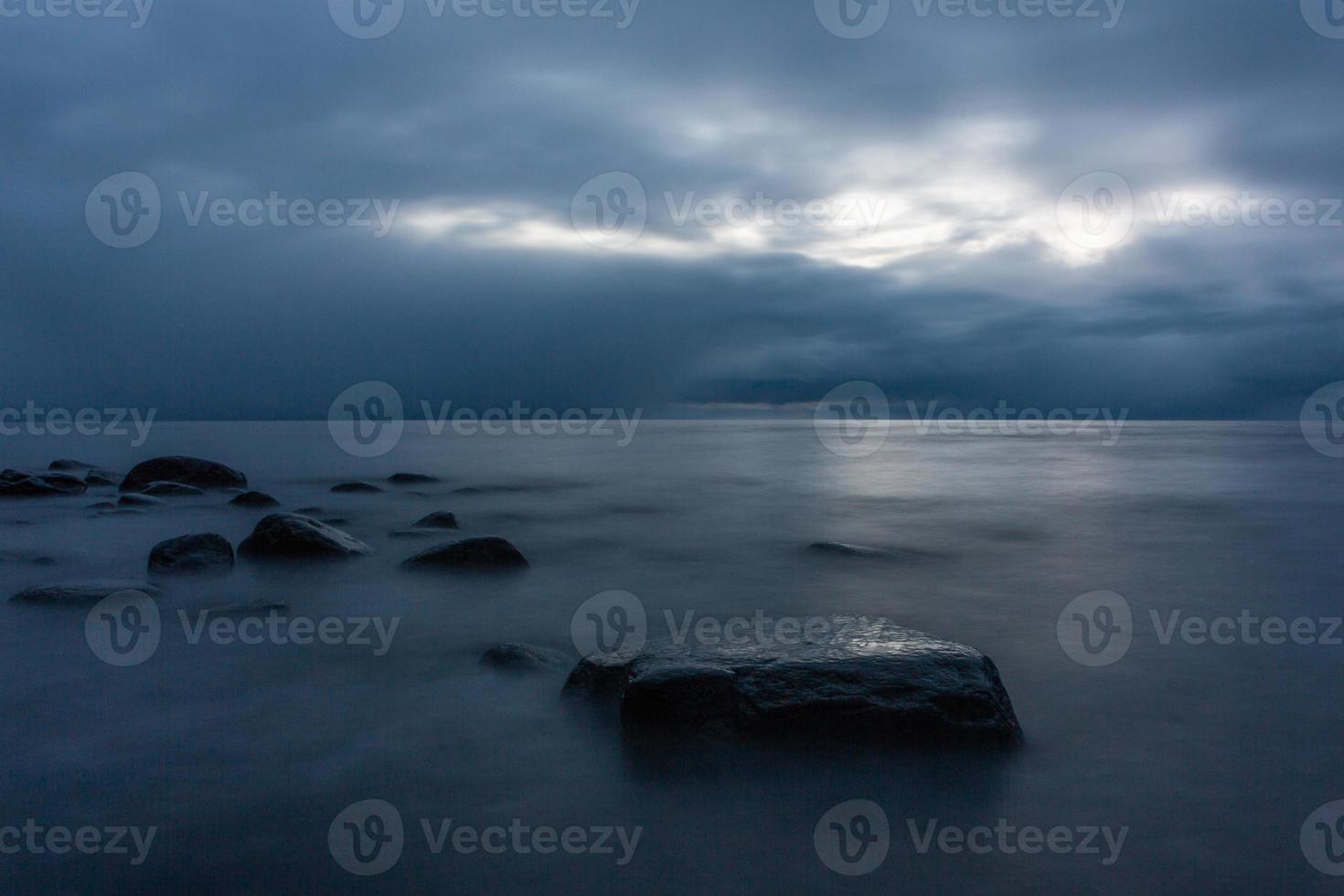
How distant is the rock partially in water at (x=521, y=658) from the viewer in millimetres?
5738

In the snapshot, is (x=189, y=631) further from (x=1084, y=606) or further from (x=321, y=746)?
(x=1084, y=606)

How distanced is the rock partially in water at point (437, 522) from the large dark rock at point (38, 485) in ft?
33.2

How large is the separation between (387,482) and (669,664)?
1684 cm

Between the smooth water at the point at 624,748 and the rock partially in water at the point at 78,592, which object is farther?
the rock partially in water at the point at 78,592

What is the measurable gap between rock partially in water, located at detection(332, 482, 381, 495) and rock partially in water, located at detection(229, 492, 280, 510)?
99.8 inches

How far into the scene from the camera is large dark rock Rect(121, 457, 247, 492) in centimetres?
1703

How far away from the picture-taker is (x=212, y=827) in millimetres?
3650

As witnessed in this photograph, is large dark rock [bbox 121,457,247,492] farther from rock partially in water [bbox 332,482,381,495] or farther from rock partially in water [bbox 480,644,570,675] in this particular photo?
rock partially in water [bbox 480,644,570,675]

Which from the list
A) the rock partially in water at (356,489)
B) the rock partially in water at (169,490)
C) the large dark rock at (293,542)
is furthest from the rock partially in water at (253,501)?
the large dark rock at (293,542)

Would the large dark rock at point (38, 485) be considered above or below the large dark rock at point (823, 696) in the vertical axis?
below

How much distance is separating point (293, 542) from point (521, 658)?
191 inches

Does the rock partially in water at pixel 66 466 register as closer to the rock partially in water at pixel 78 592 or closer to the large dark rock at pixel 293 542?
the large dark rock at pixel 293 542

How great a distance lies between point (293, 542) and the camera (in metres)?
9.37

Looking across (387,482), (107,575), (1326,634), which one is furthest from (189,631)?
(387,482)
